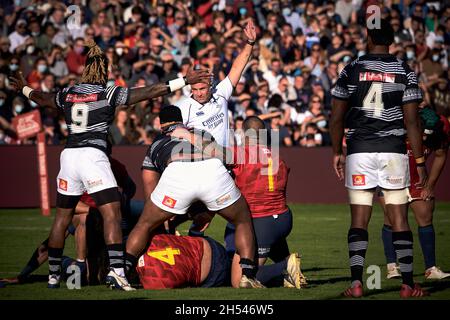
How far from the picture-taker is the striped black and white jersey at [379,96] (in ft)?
32.3

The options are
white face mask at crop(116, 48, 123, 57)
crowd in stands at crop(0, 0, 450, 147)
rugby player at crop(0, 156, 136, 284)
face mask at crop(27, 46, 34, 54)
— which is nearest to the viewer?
rugby player at crop(0, 156, 136, 284)

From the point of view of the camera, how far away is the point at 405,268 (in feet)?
32.3

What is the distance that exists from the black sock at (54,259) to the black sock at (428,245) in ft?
13.6

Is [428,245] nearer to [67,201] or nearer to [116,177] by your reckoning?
[116,177]

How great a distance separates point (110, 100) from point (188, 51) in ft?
49.4

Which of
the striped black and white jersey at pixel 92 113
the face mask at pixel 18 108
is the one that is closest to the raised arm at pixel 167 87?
the striped black and white jersey at pixel 92 113

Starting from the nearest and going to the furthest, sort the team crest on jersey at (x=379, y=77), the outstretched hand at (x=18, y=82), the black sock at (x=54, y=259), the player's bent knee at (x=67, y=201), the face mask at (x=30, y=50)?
the team crest on jersey at (x=379, y=77) < the player's bent knee at (x=67, y=201) < the black sock at (x=54, y=259) < the outstretched hand at (x=18, y=82) < the face mask at (x=30, y=50)

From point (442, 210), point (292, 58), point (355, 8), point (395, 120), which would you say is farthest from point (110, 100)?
point (355, 8)

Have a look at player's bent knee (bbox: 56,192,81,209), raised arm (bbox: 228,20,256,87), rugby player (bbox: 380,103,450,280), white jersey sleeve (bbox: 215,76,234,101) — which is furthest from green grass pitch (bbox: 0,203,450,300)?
raised arm (bbox: 228,20,256,87)

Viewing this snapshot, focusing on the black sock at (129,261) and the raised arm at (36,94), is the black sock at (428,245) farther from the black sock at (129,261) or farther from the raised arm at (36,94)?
the raised arm at (36,94)

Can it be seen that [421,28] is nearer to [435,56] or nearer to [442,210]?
[435,56]

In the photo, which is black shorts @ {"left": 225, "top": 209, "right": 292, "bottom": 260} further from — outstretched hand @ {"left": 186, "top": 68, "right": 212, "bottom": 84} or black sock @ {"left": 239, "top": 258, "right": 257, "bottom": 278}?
outstretched hand @ {"left": 186, "top": 68, "right": 212, "bottom": 84}

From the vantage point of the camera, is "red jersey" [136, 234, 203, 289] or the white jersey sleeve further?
the white jersey sleeve

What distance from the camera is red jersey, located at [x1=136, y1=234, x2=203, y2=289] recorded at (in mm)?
10906
